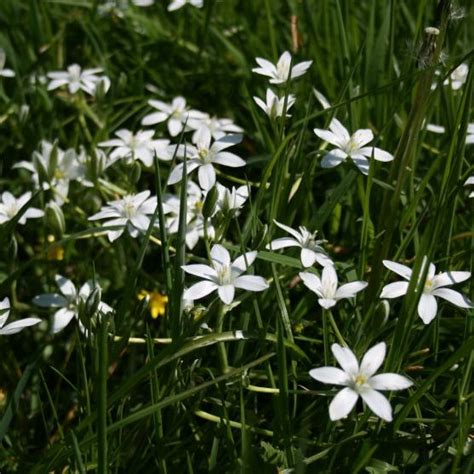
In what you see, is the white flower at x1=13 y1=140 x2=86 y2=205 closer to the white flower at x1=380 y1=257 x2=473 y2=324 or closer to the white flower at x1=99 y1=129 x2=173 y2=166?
the white flower at x1=99 y1=129 x2=173 y2=166

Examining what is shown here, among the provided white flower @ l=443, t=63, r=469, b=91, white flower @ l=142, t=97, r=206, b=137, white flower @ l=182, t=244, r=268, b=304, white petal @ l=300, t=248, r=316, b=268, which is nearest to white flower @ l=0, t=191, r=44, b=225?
white flower @ l=142, t=97, r=206, b=137

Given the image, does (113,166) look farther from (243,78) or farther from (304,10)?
(304,10)

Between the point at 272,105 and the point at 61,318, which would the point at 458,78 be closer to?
the point at 272,105

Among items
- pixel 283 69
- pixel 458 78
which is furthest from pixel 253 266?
pixel 458 78

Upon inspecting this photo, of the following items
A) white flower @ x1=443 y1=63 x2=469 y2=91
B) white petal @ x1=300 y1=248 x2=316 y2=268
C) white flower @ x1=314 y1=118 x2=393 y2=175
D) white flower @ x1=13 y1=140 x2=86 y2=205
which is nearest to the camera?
white petal @ x1=300 y1=248 x2=316 y2=268

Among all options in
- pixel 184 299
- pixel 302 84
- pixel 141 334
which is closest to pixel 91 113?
pixel 302 84
